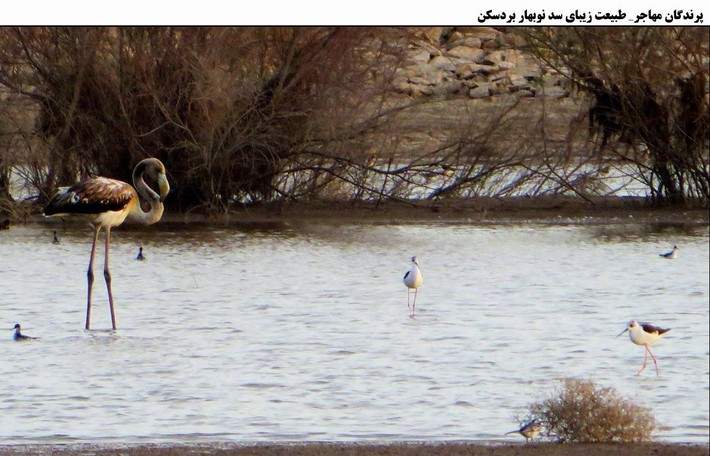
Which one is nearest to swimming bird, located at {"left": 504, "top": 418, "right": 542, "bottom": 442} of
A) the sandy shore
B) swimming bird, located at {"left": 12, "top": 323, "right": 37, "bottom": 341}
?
the sandy shore

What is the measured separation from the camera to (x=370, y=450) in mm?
6641

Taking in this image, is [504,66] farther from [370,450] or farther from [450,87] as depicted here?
[370,450]

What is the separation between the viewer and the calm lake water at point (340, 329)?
7.95 metres

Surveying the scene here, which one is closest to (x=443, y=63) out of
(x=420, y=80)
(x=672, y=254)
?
(x=420, y=80)

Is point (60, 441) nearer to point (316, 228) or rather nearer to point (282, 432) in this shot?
point (282, 432)

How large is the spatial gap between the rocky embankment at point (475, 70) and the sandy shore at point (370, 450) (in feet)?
34.9

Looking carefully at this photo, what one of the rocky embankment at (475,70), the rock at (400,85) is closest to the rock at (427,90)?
the rocky embankment at (475,70)

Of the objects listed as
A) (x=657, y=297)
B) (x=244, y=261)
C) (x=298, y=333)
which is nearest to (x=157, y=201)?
(x=298, y=333)

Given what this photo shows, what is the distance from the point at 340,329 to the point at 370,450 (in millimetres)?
5172

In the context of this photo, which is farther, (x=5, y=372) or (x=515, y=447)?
(x=5, y=372)

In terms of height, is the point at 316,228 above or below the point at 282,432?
above

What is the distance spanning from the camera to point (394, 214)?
59.3ft

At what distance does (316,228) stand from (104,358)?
7.41 m

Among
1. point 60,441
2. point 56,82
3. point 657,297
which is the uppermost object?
point 56,82
